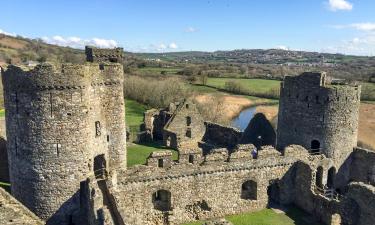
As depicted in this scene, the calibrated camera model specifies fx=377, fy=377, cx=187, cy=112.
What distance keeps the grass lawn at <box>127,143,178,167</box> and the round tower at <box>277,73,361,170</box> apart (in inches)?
389

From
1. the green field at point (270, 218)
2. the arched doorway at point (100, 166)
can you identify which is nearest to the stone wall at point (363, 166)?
the green field at point (270, 218)

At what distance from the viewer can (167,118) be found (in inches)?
1321

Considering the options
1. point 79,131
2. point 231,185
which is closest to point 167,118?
point 231,185

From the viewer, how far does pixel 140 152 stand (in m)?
29.2

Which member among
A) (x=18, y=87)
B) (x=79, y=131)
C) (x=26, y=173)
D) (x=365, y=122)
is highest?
(x=18, y=87)

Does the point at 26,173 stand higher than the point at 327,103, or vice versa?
the point at 327,103

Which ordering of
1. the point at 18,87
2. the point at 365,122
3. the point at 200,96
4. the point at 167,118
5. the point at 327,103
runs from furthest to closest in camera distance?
1. the point at 200,96
2. the point at 365,122
3. the point at 167,118
4. the point at 327,103
5. the point at 18,87

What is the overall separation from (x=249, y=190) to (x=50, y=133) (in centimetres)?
1074

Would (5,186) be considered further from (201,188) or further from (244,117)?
(244,117)

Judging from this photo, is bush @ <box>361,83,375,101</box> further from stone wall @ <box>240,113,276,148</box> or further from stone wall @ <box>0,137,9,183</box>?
stone wall @ <box>0,137,9,183</box>

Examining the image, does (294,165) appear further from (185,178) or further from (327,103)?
(185,178)

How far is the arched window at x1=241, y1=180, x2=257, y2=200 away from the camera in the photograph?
19891 mm

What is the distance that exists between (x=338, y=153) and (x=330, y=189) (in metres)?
2.05

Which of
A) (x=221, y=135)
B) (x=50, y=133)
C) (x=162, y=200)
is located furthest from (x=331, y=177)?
(x=50, y=133)
